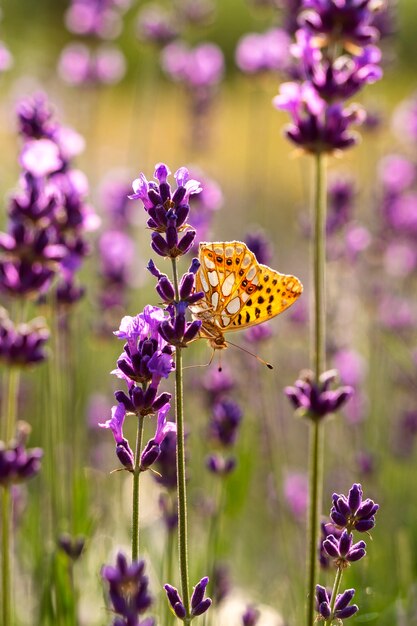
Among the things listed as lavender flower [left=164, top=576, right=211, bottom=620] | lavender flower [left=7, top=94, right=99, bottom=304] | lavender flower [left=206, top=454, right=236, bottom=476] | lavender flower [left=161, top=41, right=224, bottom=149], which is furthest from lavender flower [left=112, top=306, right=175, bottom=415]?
lavender flower [left=161, top=41, right=224, bottom=149]

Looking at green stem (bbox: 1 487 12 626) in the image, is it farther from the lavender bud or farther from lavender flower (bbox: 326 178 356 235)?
lavender flower (bbox: 326 178 356 235)

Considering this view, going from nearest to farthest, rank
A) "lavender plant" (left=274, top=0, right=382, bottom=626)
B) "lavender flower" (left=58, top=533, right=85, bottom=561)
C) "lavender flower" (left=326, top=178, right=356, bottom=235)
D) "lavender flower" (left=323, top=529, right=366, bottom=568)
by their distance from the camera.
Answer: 1. "lavender flower" (left=323, top=529, right=366, bottom=568)
2. "lavender plant" (left=274, top=0, right=382, bottom=626)
3. "lavender flower" (left=58, top=533, right=85, bottom=561)
4. "lavender flower" (left=326, top=178, right=356, bottom=235)

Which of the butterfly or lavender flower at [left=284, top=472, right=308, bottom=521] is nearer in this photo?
the butterfly

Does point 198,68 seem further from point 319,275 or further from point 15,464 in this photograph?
point 15,464

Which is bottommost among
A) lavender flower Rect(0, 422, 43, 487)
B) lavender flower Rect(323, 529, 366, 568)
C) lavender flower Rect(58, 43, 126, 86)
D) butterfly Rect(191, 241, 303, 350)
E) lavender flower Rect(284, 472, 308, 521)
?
lavender flower Rect(284, 472, 308, 521)

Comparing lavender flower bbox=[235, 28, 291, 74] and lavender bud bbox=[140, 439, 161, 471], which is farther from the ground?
lavender flower bbox=[235, 28, 291, 74]

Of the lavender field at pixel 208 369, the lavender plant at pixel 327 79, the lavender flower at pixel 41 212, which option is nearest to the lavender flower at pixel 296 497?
the lavender field at pixel 208 369

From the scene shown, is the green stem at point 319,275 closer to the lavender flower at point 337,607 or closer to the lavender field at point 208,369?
the lavender field at point 208,369

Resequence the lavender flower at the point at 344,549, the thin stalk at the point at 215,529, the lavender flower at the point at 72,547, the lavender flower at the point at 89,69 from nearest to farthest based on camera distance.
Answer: the lavender flower at the point at 344,549
the lavender flower at the point at 72,547
the thin stalk at the point at 215,529
the lavender flower at the point at 89,69
